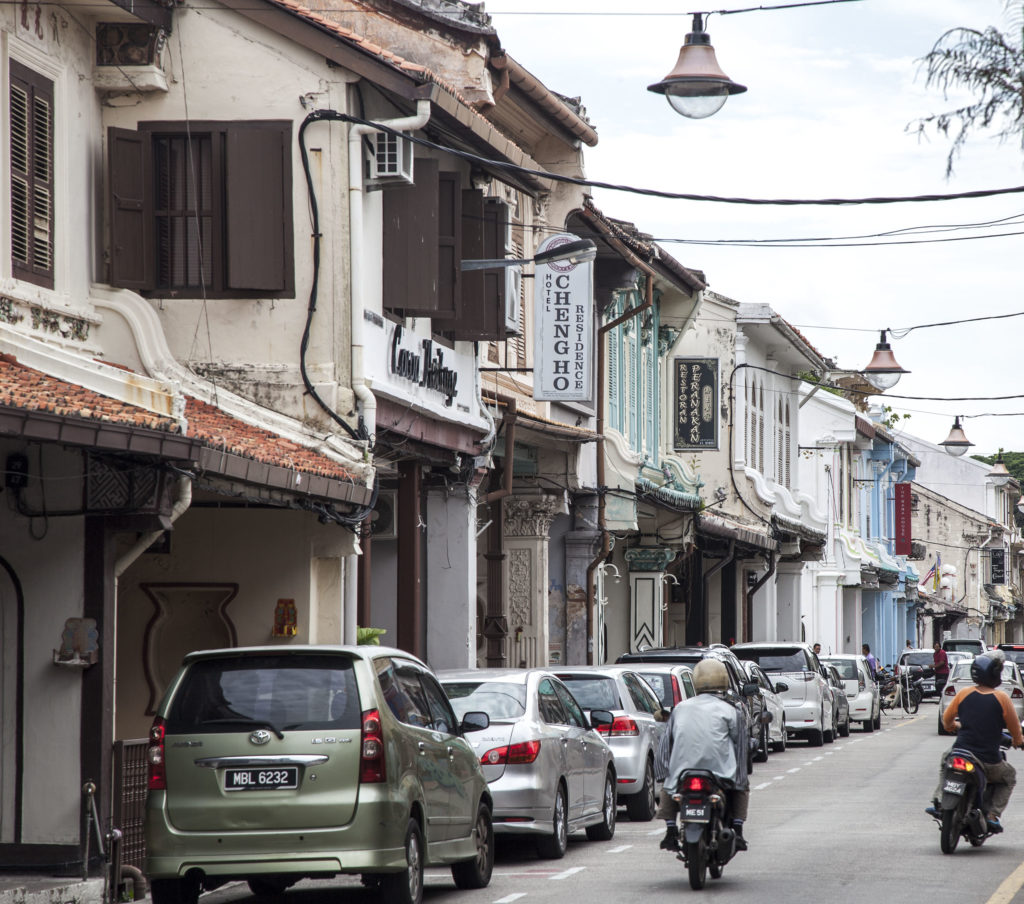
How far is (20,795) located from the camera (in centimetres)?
1306

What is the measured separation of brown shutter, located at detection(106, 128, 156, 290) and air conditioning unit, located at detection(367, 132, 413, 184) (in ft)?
7.51

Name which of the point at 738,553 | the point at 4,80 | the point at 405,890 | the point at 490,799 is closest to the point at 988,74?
the point at 405,890

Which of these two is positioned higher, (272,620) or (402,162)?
(402,162)

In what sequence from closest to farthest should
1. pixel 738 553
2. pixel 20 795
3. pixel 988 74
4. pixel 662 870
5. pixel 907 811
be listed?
pixel 988 74
pixel 20 795
pixel 662 870
pixel 907 811
pixel 738 553

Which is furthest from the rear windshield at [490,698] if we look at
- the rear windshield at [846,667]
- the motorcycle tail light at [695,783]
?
the rear windshield at [846,667]

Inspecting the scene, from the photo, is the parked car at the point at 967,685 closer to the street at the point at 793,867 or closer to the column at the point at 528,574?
the column at the point at 528,574

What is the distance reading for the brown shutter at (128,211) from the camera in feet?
56.7

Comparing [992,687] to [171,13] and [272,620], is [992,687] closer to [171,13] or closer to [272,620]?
[272,620]

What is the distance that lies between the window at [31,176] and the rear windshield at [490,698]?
5081mm

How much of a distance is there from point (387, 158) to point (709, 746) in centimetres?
755

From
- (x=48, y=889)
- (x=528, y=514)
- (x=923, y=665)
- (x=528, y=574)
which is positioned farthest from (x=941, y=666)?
(x=48, y=889)

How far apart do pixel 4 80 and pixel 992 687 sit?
31.8ft

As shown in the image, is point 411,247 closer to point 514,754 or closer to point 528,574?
point 514,754

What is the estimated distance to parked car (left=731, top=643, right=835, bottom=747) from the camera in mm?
32406
